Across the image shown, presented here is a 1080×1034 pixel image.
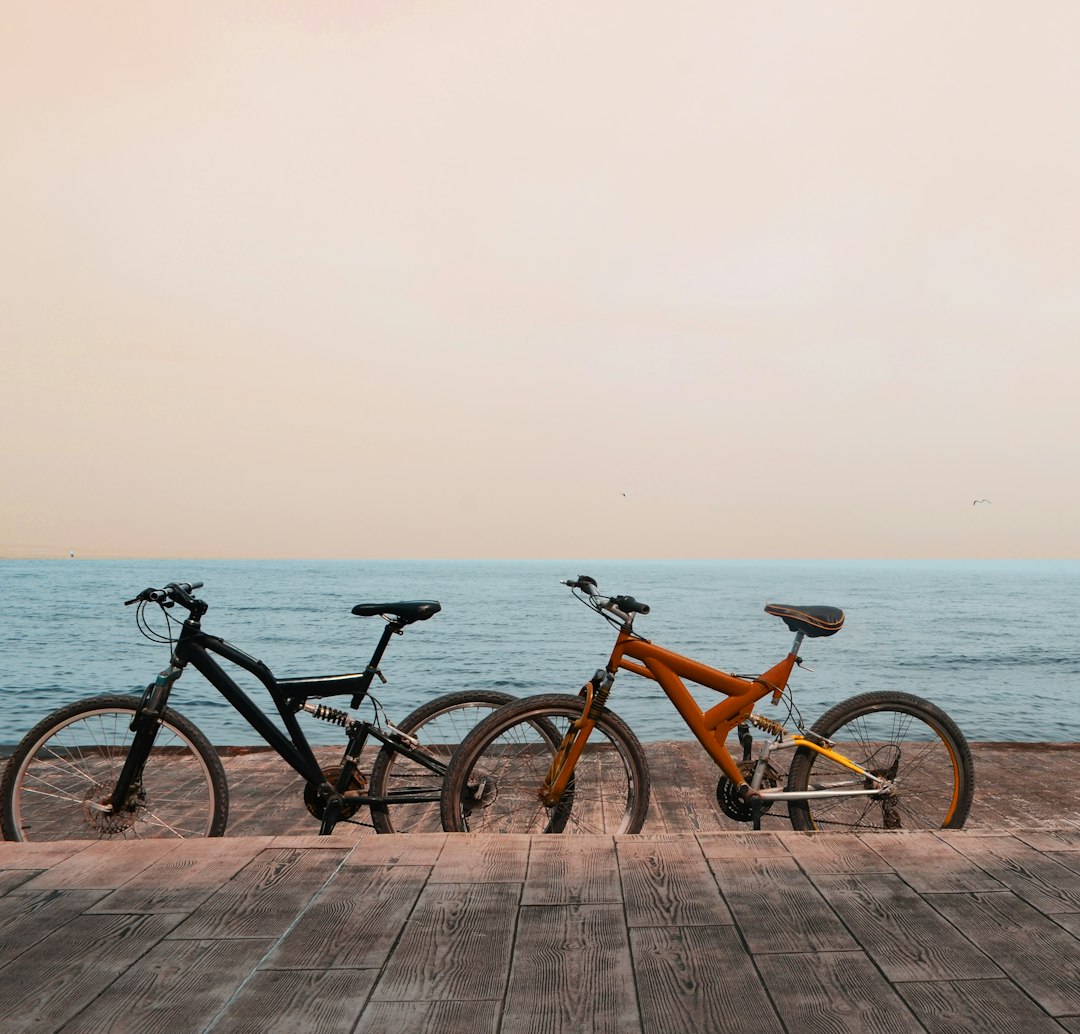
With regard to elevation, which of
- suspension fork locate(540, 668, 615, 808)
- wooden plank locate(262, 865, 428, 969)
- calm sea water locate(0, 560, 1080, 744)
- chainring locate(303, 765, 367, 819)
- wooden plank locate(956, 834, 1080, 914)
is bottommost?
calm sea water locate(0, 560, 1080, 744)

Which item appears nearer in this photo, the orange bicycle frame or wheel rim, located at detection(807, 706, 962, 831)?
the orange bicycle frame

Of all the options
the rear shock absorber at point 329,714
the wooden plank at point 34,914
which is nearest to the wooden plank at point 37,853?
the wooden plank at point 34,914

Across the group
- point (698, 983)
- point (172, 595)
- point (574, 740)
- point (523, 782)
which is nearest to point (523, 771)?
point (523, 782)

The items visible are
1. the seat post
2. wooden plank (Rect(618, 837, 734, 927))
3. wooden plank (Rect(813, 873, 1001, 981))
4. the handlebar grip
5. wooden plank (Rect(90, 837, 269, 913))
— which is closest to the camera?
wooden plank (Rect(813, 873, 1001, 981))

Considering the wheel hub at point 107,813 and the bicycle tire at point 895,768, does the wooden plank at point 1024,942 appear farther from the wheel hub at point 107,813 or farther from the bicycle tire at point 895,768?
the wheel hub at point 107,813

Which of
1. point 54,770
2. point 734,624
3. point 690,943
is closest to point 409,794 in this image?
point 54,770

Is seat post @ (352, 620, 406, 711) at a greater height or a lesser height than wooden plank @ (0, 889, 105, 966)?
greater

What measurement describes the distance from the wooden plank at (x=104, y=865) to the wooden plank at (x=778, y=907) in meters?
1.53

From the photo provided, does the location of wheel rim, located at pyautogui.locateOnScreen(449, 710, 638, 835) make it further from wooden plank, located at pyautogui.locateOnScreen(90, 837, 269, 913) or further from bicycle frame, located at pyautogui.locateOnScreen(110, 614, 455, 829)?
wooden plank, located at pyautogui.locateOnScreen(90, 837, 269, 913)

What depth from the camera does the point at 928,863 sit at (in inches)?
97.9

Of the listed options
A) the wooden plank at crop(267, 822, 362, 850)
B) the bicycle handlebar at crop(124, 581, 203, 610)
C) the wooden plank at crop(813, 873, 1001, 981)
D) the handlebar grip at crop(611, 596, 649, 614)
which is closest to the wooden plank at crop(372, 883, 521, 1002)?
the wooden plank at crop(267, 822, 362, 850)

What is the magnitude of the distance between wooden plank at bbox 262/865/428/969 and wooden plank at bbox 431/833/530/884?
71 millimetres

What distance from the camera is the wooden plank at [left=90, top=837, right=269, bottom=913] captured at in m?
2.23

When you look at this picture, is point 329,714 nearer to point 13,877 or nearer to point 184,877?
point 184,877
